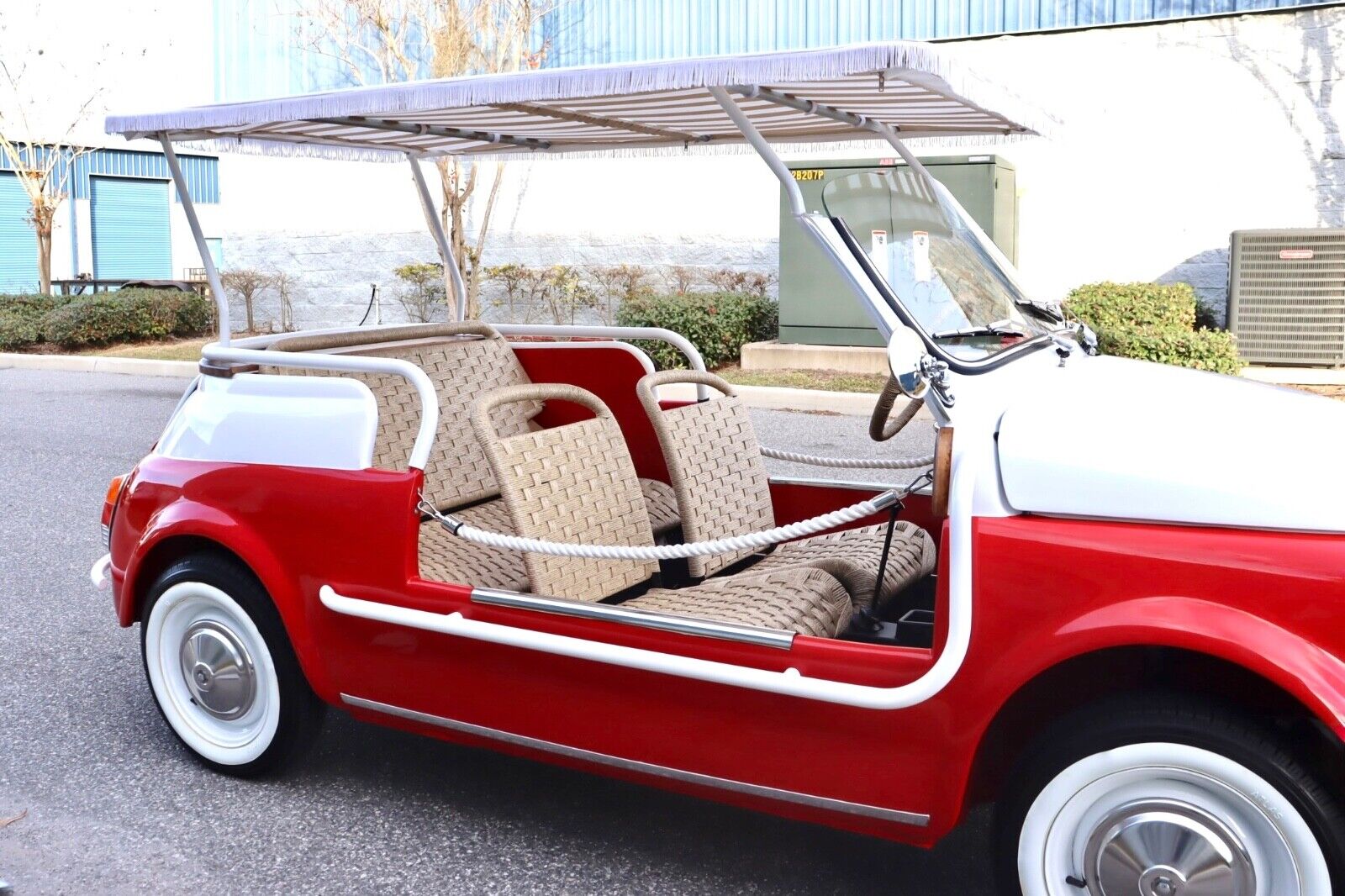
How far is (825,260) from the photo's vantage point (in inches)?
473

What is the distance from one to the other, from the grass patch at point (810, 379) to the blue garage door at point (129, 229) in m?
22.7

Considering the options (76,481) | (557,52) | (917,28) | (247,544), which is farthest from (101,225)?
(247,544)

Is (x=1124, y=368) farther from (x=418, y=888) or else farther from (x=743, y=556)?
Result: (x=418, y=888)

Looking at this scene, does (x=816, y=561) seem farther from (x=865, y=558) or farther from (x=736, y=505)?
(x=736, y=505)

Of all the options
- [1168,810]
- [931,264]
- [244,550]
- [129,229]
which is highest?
[129,229]

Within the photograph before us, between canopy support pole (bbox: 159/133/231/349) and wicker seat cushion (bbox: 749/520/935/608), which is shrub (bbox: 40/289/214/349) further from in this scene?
wicker seat cushion (bbox: 749/520/935/608)

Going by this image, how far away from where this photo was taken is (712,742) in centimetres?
286

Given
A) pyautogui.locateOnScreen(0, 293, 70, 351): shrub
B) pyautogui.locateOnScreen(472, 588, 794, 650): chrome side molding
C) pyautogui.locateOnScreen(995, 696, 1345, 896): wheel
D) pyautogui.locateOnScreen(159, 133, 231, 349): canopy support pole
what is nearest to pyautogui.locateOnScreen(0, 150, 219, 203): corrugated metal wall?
pyautogui.locateOnScreen(0, 293, 70, 351): shrub

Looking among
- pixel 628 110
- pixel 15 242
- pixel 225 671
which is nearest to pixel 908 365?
pixel 628 110

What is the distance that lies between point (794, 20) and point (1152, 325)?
6.13m

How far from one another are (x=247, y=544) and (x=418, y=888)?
1.03m

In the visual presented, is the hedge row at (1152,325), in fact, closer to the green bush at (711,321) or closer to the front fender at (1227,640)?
the green bush at (711,321)

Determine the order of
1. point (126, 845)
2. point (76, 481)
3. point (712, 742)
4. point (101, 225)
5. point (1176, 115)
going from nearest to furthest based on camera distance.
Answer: point (712, 742), point (126, 845), point (76, 481), point (1176, 115), point (101, 225)

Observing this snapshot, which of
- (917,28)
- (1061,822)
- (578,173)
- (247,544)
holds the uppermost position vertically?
(917,28)
